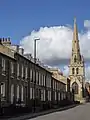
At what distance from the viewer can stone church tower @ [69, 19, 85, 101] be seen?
18054cm

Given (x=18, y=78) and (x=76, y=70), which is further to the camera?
(x=76, y=70)

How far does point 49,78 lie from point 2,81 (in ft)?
120

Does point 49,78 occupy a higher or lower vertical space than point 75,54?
lower

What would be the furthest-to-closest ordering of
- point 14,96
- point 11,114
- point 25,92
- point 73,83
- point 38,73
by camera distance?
point 73,83 < point 38,73 < point 25,92 < point 14,96 < point 11,114

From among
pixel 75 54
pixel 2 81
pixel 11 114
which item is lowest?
pixel 11 114

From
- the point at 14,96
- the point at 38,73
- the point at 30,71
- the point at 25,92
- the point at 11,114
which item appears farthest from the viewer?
the point at 38,73

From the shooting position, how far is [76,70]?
18562cm

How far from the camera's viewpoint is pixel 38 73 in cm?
6825

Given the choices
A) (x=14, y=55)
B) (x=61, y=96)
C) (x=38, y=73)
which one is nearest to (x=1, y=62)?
(x=14, y=55)

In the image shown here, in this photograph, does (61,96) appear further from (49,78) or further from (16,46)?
(16,46)

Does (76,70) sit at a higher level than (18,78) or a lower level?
higher

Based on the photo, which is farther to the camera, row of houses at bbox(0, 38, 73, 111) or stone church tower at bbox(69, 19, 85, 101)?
stone church tower at bbox(69, 19, 85, 101)

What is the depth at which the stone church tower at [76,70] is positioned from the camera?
7108 inches

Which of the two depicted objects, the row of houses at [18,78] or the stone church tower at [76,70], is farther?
the stone church tower at [76,70]
